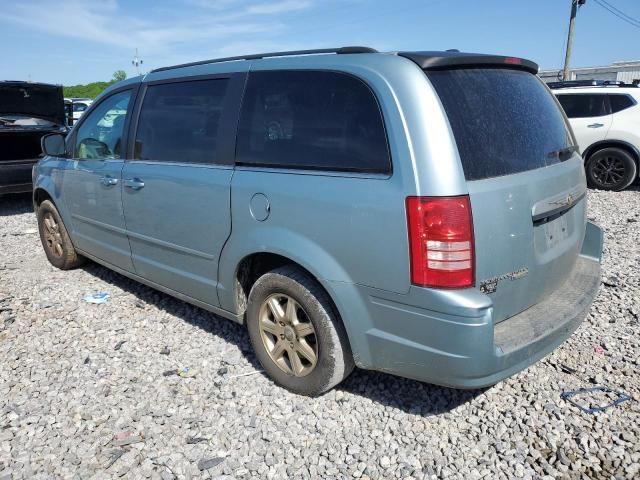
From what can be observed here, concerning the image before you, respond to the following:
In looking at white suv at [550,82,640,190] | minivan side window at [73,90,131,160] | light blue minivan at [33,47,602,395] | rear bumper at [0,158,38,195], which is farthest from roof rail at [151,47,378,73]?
white suv at [550,82,640,190]

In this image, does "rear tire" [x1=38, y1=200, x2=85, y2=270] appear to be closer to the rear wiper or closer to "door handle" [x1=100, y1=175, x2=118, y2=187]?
"door handle" [x1=100, y1=175, x2=118, y2=187]

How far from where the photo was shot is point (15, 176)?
755 cm

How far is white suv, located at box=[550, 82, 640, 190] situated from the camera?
8891mm

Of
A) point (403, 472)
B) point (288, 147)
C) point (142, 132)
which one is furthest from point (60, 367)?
point (403, 472)

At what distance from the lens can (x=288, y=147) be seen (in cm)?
272

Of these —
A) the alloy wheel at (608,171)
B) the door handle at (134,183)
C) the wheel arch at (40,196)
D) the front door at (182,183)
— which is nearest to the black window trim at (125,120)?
the front door at (182,183)

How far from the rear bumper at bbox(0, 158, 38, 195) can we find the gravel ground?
14.3ft

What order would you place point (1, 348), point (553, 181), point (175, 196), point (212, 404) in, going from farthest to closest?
1. point (1, 348)
2. point (175, 196)
3. point (212, 404)
4. point (553, 181)

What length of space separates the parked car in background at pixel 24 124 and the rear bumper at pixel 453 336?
22.5ft

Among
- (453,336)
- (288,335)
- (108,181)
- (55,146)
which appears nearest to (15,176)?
(55,146)

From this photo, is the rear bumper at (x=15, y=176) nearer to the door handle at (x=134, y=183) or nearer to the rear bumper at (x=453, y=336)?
the door handle at (x=134, y=183)

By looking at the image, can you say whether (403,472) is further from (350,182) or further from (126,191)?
(126,191)

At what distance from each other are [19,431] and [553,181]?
3070 mm

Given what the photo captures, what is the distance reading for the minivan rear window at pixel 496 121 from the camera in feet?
7.52
